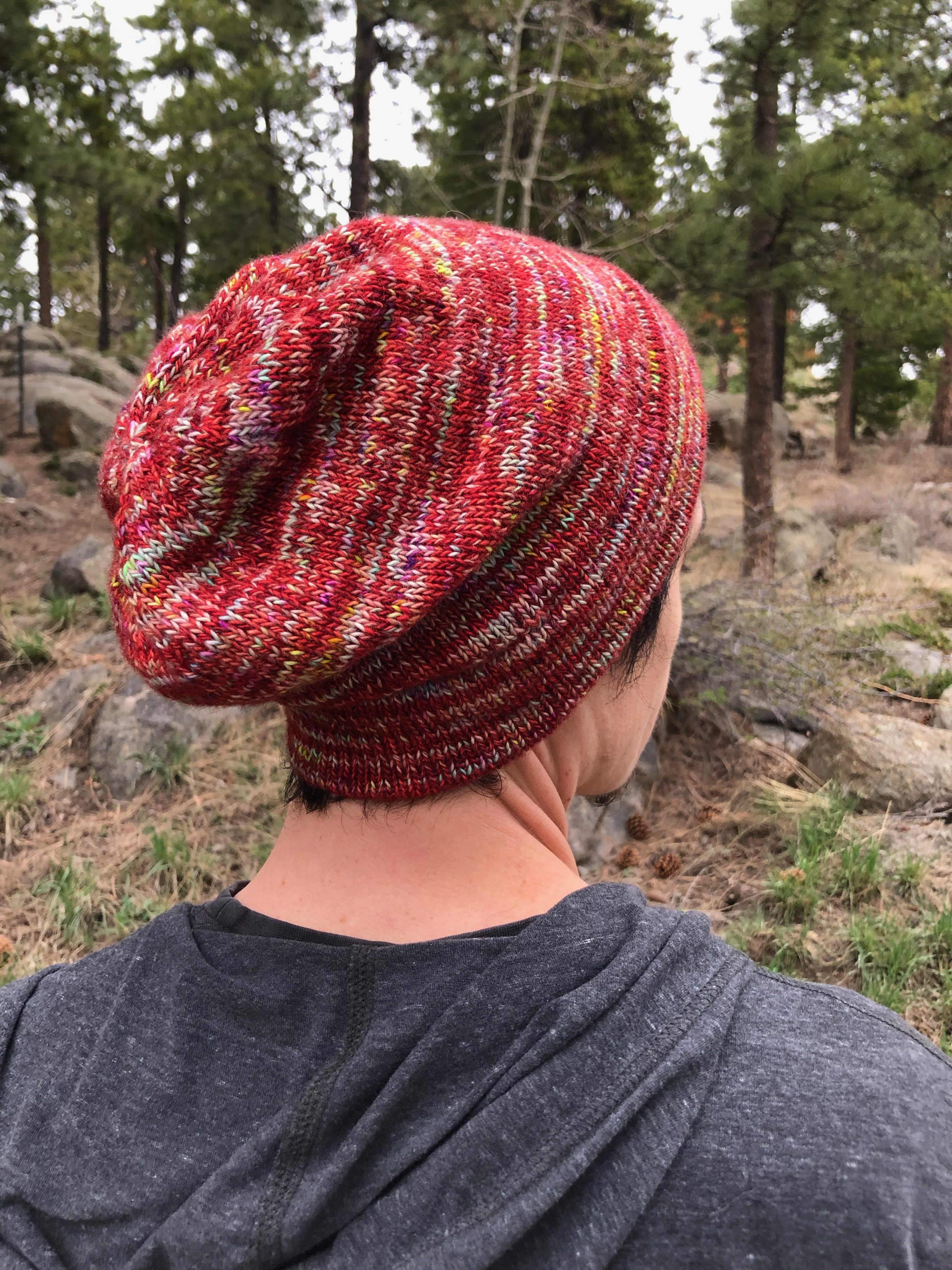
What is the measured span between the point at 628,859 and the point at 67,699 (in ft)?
11.0

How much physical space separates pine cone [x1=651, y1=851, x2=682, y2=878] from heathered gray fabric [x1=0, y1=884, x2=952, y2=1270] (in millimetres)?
2566

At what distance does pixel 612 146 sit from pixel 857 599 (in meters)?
12.3

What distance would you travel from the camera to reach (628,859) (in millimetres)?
3656

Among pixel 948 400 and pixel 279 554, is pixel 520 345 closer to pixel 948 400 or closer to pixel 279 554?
pixel 279 554

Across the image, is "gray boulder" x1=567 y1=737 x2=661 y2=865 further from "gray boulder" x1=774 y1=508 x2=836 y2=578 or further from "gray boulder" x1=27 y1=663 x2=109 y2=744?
"gray boulder" x1=774 y1=508 x2=836 y2=578

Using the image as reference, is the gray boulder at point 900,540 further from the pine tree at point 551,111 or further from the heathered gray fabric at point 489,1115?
the heathered gray fabric at point 489,1115

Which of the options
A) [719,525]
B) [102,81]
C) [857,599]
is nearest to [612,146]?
[719,525]

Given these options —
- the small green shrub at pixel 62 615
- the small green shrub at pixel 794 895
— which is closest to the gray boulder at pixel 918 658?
the small green shrub at pixel 794 895

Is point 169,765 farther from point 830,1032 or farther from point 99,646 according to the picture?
point 830,1032

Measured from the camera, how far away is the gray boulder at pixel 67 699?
15.5ft

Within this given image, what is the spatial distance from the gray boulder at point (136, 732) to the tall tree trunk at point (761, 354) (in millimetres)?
3774

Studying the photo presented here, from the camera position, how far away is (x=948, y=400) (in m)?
15.9

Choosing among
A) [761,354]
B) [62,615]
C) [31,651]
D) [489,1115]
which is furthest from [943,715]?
[62,615]

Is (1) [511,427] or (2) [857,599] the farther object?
(2) [857,599]
